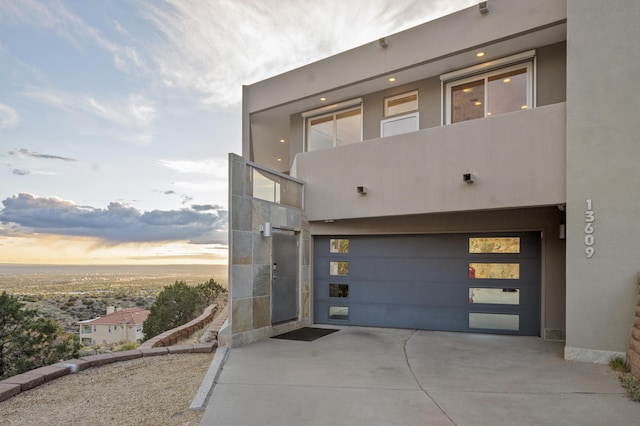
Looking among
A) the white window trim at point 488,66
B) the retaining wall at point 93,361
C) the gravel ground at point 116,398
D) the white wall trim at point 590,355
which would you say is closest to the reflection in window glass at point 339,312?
the retaining wall at point 93,361

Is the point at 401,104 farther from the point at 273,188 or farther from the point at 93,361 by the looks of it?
the point at 93,361

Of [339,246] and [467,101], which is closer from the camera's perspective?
[467,101]

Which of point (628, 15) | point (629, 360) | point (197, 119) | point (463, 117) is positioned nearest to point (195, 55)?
point (197, 119)

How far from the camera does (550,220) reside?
301 inches

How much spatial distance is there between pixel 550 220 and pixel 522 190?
5.41 feet

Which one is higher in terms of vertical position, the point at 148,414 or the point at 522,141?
the point at 522,141

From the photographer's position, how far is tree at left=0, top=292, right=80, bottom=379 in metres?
7.70

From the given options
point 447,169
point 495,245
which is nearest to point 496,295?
point 495,245

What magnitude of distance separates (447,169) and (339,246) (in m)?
3.31

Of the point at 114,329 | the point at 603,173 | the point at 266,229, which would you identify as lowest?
the point at 114,329

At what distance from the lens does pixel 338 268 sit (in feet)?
30.8

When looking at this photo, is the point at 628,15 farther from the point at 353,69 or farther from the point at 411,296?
the point at 411,296

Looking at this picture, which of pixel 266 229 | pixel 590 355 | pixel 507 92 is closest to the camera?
pixel 590 355

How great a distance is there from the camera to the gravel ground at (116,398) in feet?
12.1
